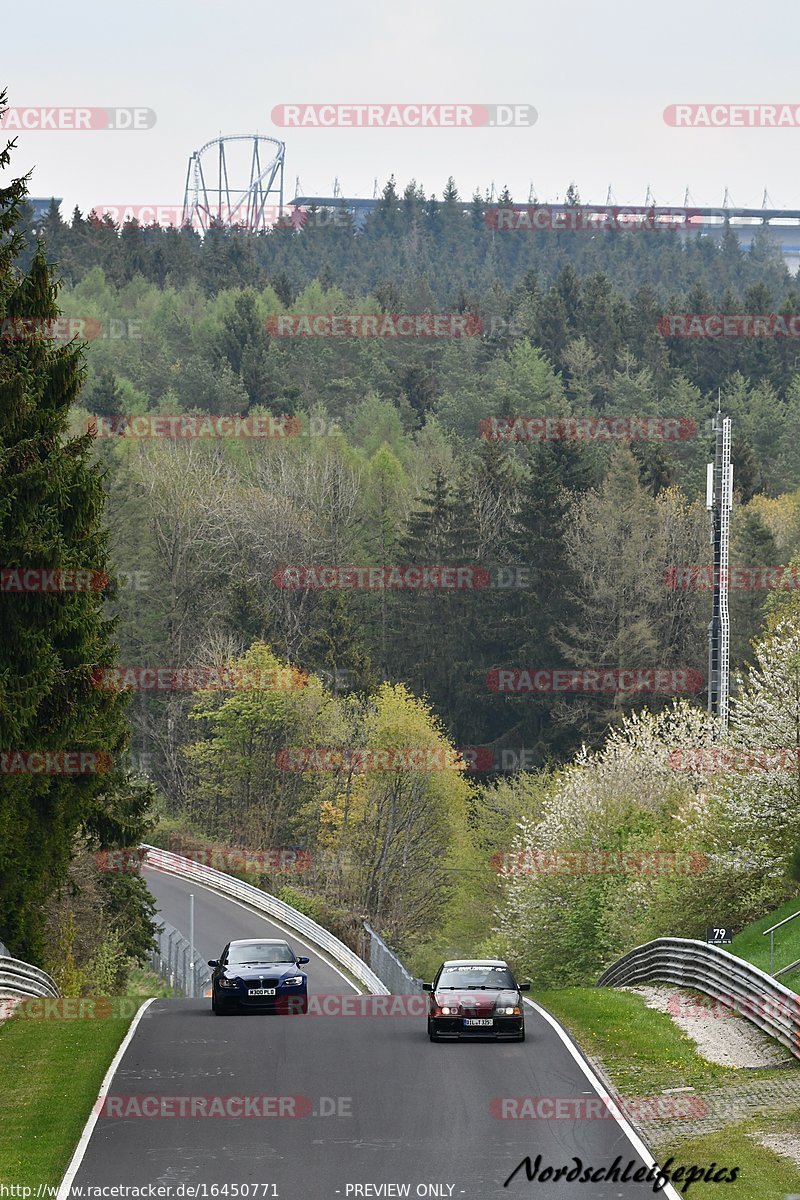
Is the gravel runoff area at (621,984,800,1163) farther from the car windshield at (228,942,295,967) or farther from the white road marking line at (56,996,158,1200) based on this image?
the car windshield at (228,942,295,967)

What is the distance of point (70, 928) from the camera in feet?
132

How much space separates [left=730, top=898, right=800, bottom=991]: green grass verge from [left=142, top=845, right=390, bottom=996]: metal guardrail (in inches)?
682

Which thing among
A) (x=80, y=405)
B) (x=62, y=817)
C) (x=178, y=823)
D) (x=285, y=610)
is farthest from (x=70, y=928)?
(x=80, y=405)

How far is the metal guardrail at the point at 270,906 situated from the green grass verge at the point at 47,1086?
87.8 feet

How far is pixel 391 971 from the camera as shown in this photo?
50625 mm

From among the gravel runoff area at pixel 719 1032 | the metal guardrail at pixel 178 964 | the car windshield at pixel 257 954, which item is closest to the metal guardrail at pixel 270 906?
the metal guardrail at pixel 178 964

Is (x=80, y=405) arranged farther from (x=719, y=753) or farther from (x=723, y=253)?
(x=723, y=253)

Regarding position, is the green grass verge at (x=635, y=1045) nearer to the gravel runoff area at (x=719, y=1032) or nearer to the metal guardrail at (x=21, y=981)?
the gravel runoff area at (x=719, y=1032)

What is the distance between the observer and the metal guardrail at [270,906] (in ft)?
180

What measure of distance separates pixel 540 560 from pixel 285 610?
14.2 m

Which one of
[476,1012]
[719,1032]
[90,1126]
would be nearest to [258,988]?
[476,1012]

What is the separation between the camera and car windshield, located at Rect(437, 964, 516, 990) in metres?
24.6

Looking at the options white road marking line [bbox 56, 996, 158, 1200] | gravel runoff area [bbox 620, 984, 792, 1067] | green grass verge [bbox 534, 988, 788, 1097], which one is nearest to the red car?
green grass verge [bbox 534, 988, 788, 1097]

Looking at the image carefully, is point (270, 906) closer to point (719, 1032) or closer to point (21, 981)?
point (21, 981)
